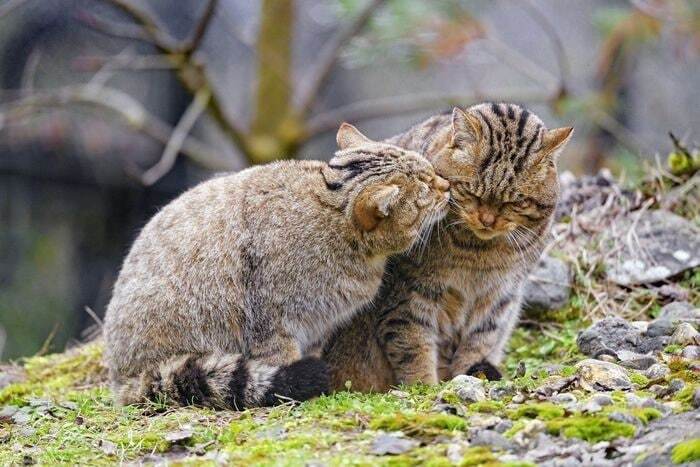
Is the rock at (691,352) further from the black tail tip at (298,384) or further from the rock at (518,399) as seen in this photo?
the black tail tip at (298,384)

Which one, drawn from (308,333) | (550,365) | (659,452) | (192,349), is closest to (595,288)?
(550,365)

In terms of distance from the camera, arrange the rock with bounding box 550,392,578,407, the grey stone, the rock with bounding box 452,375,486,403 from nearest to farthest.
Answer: the rock with bounding box 550,392,578,407 → the rock with bounding box 452,375,486,403 → the grey stone

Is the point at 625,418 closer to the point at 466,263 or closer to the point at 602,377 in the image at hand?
the point at 602,377

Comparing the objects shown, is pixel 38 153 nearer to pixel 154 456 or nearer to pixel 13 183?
pixel 13 183

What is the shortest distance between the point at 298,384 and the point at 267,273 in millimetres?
653

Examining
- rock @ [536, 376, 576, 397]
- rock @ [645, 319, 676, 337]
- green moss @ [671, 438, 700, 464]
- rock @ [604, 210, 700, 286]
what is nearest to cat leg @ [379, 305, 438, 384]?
rock @ [536, 376, 576, 397]

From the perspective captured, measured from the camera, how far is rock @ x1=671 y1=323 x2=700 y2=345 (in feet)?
15.9

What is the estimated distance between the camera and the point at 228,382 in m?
4.52

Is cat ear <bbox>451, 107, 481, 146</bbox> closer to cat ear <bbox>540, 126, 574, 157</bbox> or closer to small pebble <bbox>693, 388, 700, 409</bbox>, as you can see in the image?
cat ear <bbox>540, 126, 574, 157</bbox>

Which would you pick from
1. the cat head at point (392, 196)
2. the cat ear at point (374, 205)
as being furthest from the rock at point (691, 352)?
the cat ear at point (374, 205)

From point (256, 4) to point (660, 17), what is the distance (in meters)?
5.72

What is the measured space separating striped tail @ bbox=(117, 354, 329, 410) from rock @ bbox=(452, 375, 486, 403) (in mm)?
642

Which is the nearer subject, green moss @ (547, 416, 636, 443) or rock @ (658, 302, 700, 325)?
green moss @ (547, 416, 636, 443)

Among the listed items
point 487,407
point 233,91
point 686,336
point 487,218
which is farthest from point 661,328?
point 233,91
